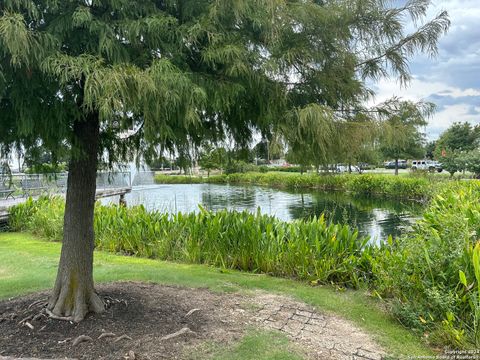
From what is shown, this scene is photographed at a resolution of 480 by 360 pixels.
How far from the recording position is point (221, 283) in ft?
15.9

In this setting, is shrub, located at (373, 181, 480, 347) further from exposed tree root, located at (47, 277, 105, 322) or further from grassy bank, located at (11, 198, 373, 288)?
exposed tree root, located at (47, 277, 105, 322)

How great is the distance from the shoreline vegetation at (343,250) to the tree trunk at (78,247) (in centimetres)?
273

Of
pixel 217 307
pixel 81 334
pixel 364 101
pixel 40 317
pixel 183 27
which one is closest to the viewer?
pixel 183 27

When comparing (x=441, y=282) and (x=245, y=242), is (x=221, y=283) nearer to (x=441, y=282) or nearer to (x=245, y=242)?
(x=245, y=242)

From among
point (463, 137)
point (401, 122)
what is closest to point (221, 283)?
point (401, 122)

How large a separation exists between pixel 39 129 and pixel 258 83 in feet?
4.57

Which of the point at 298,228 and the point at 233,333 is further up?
the point at 298,228

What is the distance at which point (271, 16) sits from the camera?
2381 mm

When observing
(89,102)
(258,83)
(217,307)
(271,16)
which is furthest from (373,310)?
(89,102)

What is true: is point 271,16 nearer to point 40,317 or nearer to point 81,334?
point 81,334

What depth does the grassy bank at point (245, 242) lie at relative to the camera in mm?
5141

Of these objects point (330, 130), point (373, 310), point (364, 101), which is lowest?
point (373, 310)

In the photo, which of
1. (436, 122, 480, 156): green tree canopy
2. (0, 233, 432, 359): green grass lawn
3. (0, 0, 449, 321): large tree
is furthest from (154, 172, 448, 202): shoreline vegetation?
(436, 122, 480, 156): green tree canopy

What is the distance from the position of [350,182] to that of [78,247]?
23879 mm
